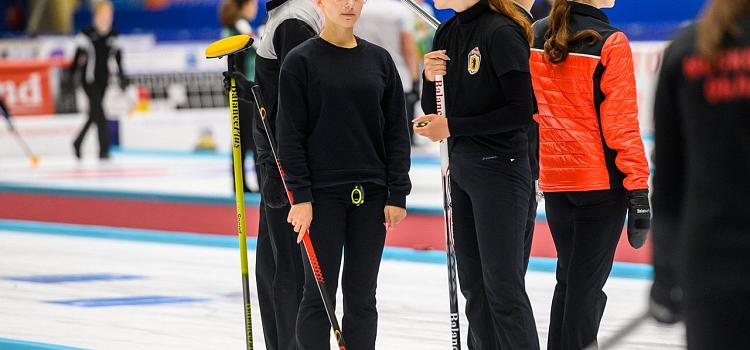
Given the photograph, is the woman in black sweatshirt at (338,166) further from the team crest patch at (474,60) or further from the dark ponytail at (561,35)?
the dark ponytail at (561,35)

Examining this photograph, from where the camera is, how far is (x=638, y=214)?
127 inches

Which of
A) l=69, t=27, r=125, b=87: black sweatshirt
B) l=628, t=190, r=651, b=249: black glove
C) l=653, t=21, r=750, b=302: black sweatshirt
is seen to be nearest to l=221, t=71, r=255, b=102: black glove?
l=628, t=190, r=651, b=249: black glove

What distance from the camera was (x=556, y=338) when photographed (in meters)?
3.50

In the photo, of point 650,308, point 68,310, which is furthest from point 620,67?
point 68,310

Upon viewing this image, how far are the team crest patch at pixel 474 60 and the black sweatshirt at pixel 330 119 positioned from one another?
276mm

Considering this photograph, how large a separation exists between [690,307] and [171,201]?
688 centimetres

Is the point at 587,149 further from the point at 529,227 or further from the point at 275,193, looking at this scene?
the point at 275,193

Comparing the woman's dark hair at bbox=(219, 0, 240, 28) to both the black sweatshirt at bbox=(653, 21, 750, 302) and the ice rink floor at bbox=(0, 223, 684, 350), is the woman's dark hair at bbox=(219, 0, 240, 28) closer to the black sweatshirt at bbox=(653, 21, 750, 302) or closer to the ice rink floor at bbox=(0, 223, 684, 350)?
the ice rink floor at bbox=(0, 223, 684, 350)

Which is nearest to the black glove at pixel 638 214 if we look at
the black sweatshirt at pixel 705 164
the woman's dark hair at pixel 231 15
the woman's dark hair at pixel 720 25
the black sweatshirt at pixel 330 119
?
the black sweatshirt at pixel 330 119

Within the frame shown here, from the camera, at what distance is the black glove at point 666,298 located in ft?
5.87

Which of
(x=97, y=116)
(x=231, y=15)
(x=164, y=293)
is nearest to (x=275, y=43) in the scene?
(x=164, y=293)

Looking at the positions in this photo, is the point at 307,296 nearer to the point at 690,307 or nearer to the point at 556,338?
the point at 556,338

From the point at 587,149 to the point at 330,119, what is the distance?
2.67 ft

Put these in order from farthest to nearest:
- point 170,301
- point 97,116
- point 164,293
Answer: point 97,116, point 164,293, point 170,301
